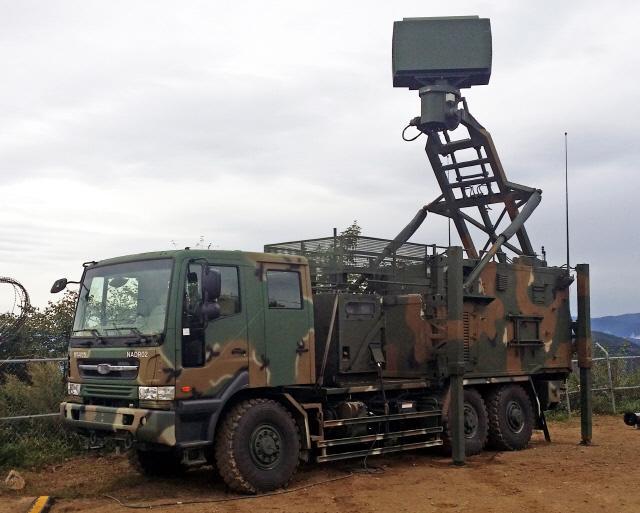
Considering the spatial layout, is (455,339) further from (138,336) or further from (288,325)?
(138,336)

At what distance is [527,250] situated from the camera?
13.6 metres

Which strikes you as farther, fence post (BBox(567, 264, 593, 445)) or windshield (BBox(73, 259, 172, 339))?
fence post (BBox(567, 264, 593, 445))

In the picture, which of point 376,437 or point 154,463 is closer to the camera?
point 154,463

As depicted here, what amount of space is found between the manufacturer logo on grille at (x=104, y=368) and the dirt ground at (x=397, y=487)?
1.37 metres

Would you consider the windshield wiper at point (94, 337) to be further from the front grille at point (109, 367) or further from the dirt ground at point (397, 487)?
the dirt ground at point (397, 487)

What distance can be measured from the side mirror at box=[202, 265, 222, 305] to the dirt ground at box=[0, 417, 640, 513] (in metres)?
2.13

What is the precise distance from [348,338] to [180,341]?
2.92 m

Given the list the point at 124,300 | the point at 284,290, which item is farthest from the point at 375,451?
the point at 124,300

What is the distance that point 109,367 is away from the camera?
848cm

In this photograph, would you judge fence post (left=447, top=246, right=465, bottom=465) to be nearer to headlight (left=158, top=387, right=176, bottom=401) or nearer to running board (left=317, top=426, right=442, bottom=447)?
running board (left=317, top=426, right=442, bottom=447)

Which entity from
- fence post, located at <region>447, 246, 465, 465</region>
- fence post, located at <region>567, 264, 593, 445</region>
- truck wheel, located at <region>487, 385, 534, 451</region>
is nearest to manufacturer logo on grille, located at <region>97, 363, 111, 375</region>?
fence post, located at <region>447, 246, 465, 465</region>

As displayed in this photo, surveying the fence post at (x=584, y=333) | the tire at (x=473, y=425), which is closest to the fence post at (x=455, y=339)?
the tire at (x=473, y=425)

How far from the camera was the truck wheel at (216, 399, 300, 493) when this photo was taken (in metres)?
8.42

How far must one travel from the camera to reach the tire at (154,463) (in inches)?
383
